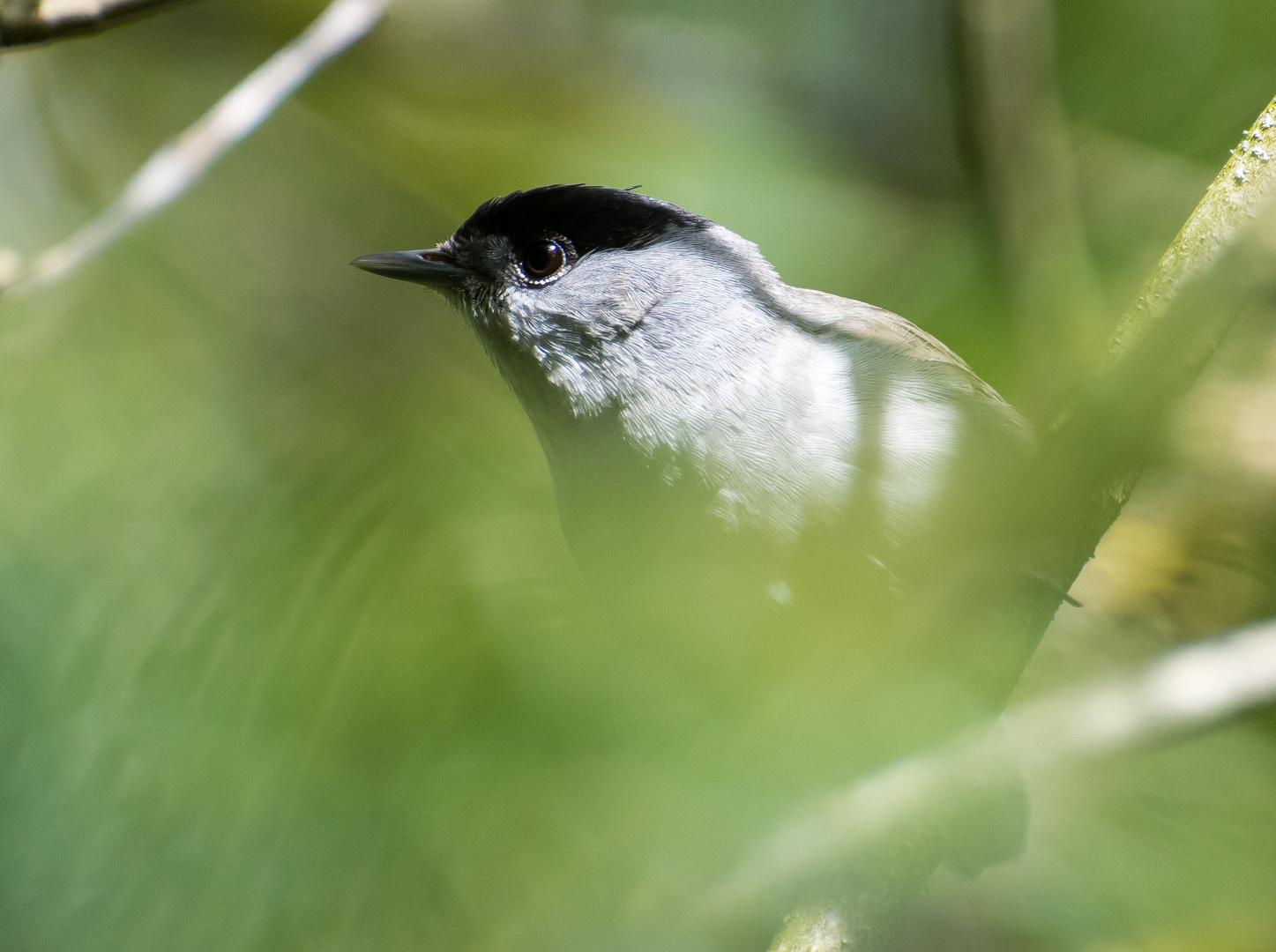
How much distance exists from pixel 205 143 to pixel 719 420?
4.66 feet

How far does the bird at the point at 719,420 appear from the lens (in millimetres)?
1661

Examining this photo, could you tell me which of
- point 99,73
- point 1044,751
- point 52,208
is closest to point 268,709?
point 1044,751

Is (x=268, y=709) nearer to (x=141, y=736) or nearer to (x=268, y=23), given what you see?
(x=141, y=736)

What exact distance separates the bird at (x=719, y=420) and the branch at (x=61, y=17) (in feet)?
3.16

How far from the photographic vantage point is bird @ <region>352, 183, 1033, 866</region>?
5.45ft

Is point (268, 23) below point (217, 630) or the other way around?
below

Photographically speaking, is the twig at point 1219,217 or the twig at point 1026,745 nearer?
the twig at point 1026,745

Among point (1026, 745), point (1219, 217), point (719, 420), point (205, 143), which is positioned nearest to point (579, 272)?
point (719, 420)

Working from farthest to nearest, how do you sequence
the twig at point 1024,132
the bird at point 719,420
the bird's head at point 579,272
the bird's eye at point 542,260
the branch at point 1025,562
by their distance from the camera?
the twig at point 1024,132
the bird's eye at point 542,260
the bird's head at point 579,272
the bird at point 719,420
the branch at point 1025,562

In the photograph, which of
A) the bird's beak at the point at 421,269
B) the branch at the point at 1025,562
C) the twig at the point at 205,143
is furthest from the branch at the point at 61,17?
the branch at the point at 1025,562

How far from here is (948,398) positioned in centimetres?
242

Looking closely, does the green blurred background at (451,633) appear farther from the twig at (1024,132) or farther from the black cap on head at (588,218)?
the black cap on head at (588,218)

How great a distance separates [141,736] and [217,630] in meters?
0.19

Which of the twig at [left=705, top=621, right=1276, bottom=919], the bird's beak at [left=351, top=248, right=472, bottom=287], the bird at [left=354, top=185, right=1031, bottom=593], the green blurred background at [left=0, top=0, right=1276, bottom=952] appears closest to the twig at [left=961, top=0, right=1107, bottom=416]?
the green blurred background at [left=0, top=0, right=1276, bottom=952]
